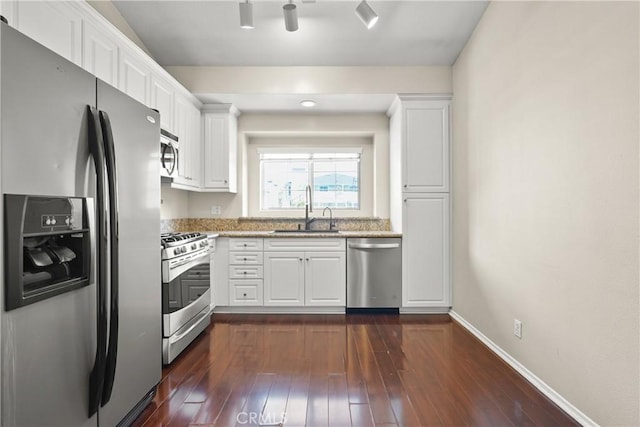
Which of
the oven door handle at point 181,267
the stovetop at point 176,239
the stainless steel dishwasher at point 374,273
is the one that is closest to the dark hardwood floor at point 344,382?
the stainless steel dishwasher at point 374,273

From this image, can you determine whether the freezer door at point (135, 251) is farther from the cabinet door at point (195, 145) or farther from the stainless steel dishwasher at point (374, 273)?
the stainless steel dishwasher at point (374, 273)

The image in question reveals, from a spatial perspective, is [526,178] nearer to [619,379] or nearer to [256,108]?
[619,379]

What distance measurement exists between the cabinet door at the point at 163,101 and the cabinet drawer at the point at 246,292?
167cm

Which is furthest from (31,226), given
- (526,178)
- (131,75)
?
(526,178)

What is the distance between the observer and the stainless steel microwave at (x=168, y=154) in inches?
117

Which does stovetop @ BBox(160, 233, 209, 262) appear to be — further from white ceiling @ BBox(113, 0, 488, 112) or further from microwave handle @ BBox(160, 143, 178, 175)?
white ceiling @ BBox(113, 0, 488, 112)

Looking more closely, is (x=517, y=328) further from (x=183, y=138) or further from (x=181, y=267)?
(x=183, y=138)

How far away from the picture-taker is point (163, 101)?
124 inches

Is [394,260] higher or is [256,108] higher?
[256,108]

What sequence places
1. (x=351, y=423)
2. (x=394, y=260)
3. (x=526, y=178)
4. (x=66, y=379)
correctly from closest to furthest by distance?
(x=66, y=379) → (x=351, y=423) → (x=526, y=178) → (x=394, y=260)

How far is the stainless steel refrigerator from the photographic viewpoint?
1094 mm

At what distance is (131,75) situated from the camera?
8.73 feet

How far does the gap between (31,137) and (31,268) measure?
0.43 m

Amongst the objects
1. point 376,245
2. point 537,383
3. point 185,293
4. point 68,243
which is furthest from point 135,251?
point 376,245
